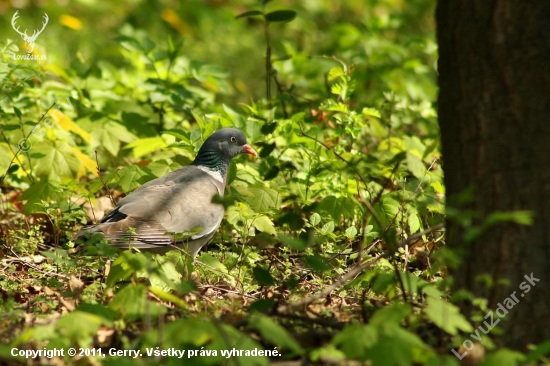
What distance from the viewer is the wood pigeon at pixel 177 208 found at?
4.36 metres

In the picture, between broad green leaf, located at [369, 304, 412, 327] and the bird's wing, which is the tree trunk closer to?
broad green leaf, located at [369, 304, 412, 327]

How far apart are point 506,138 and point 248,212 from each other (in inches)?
80.1

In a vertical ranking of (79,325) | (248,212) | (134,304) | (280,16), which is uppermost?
(280,16)

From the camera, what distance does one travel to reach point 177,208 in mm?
4684

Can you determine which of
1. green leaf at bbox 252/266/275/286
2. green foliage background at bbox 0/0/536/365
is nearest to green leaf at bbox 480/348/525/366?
green foliage background at bbox 0/0/536/365

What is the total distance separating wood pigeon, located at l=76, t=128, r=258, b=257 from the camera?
4.36 m

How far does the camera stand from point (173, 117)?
633cm

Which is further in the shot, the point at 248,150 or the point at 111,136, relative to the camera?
the point at 111,136

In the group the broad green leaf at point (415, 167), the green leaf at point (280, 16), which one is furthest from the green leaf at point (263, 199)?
the green leaf at point (280, 16)

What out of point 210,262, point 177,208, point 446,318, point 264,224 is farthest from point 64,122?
point 446,318

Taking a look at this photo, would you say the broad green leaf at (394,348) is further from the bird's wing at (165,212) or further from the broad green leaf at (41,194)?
the broad green leaf at (41,194)

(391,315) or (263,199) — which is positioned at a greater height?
(391,315)

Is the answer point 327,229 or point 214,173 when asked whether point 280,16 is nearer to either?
point 214,173

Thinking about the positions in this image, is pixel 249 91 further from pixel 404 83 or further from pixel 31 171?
pixel 31 171
